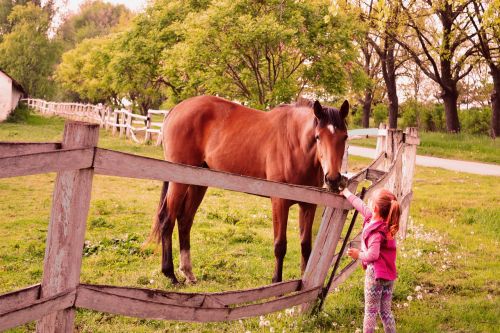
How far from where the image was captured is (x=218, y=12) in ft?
51.6

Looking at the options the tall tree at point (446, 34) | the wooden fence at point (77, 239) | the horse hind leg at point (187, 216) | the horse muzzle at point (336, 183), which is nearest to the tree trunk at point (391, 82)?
the tall tree at point (446, 34)

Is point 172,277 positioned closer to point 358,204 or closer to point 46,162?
point 358,204

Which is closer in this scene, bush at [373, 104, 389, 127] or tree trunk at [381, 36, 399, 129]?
tree trunk at [381, 36, 399, 129]

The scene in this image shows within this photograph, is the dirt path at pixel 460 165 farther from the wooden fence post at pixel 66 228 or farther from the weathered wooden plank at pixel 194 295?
the wooden fence post at pixel 66 228

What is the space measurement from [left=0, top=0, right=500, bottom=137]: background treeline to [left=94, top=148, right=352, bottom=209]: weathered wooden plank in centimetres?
552

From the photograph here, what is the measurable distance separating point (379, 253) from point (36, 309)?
2470 mm

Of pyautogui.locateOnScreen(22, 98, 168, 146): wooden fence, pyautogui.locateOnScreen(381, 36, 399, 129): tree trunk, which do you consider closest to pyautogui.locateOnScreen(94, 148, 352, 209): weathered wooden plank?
pyautogui.locateOnScreen(22, 98, 168, 146): wooden fence

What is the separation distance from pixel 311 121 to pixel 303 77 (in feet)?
41.5

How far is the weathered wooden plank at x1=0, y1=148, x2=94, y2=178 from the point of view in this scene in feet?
7.52

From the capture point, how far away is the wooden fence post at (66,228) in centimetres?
253

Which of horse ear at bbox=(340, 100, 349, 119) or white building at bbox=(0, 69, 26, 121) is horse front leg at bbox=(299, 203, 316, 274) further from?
white building at bbox=(0, 69, 26, 121)

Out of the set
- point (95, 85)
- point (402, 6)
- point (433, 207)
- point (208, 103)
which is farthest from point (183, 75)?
point (95, 85)

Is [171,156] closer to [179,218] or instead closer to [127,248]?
[179,218]

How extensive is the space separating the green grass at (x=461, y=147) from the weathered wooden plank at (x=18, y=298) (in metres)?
19.0
